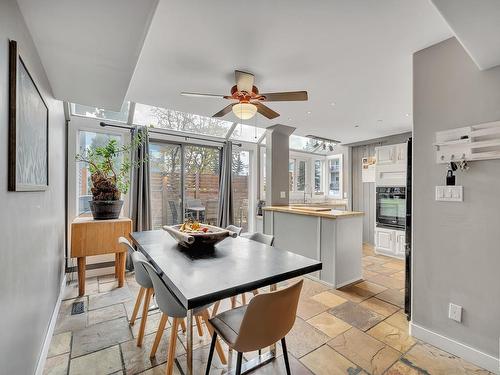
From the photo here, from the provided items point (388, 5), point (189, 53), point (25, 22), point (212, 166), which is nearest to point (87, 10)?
point (25, 22)

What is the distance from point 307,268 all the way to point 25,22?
7.10ft

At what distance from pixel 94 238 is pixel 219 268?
7.32ft

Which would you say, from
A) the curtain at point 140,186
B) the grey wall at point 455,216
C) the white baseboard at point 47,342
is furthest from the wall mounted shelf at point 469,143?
the curtain at point 140,186

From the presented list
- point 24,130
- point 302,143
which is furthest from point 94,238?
point 302,143

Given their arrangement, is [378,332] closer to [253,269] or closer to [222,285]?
[253,269]

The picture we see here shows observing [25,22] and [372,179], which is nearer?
[25,22]

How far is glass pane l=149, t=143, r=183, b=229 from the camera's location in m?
4.22

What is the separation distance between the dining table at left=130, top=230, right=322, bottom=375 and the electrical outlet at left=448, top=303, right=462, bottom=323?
122cm

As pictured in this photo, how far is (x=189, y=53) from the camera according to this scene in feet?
6.92

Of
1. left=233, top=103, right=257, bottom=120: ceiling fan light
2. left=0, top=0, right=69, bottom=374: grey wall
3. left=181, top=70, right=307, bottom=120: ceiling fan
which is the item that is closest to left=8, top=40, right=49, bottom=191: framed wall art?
left=0, top=0, right=69, bottom=374: grey wall

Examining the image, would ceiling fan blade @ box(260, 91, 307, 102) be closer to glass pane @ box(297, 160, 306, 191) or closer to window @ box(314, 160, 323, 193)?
glass pane @ box(297, 160, 306, 191)

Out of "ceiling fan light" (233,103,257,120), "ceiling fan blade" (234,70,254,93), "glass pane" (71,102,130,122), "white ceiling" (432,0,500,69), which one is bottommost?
"ceiling fan light" (233,103,257,120)

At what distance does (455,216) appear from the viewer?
1.84 metres

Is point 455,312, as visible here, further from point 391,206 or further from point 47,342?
point 47,342
